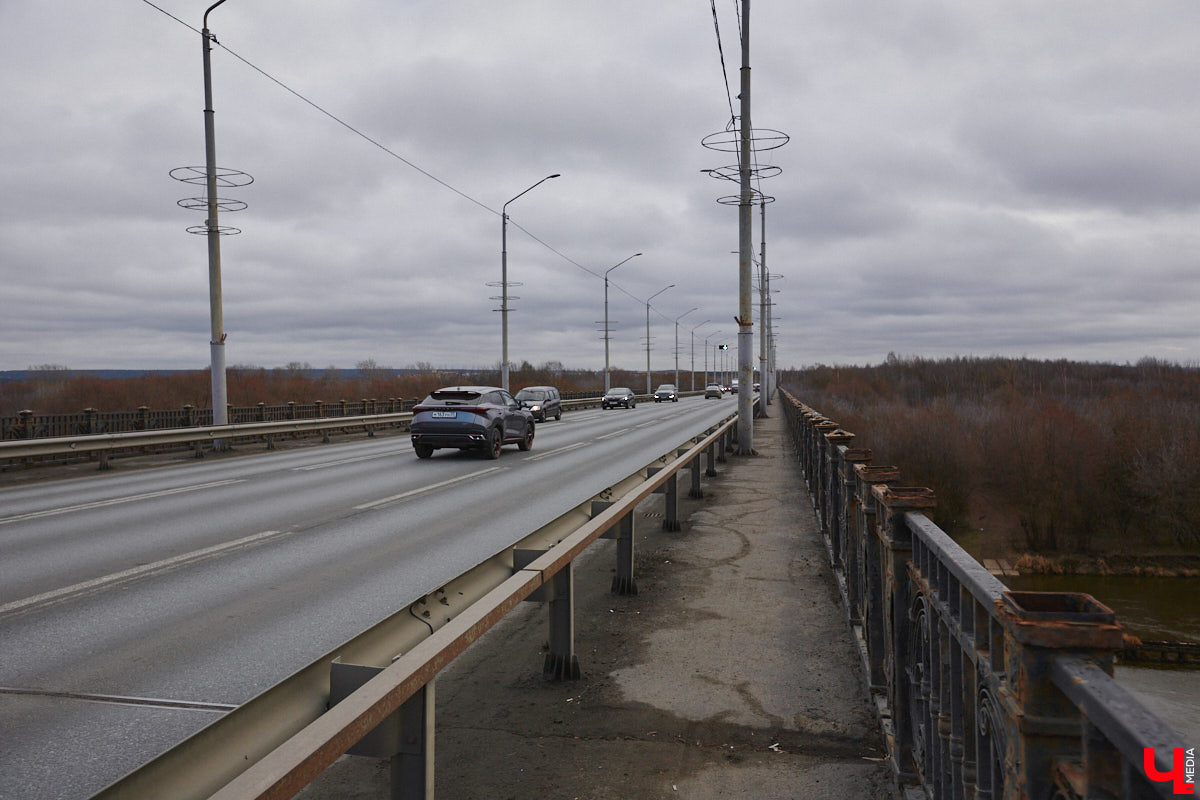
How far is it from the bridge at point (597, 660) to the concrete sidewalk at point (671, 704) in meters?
0.02

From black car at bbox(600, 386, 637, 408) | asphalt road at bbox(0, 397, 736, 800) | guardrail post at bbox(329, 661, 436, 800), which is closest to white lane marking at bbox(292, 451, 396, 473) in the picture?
asphalt road at bbox(0, 397, 736, 800)

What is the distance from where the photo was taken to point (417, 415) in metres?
20.2

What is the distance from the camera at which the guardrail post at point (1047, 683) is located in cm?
181

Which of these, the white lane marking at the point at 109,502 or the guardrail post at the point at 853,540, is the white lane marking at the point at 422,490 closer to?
the white lane marking at the point at 109,502

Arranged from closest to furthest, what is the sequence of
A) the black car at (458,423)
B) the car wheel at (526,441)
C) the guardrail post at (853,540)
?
the guardrail post at (853,540)
the black car at (458,423)
the car wheel at (526,441)

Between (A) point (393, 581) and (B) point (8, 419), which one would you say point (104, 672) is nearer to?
(A) point (393, 581)

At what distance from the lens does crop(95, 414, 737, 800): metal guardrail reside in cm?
225

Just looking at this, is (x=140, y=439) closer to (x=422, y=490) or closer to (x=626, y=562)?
(x=422, y=490)

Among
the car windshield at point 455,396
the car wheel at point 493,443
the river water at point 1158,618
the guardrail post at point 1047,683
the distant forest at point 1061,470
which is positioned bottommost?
the river water at point 1158,618

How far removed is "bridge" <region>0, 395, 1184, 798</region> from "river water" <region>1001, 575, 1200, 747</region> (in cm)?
714

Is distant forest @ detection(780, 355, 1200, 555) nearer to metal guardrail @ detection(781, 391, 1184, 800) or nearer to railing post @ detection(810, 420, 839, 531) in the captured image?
railing post @ detection(810, 420, 839, 531)

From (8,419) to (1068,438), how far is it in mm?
29902

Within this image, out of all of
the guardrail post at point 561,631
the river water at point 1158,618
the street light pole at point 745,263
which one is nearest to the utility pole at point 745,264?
the street light pole at point 745,263

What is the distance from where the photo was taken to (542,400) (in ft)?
131
